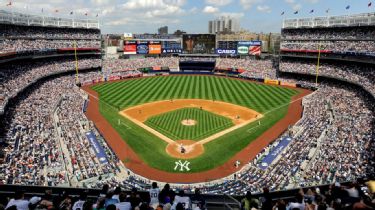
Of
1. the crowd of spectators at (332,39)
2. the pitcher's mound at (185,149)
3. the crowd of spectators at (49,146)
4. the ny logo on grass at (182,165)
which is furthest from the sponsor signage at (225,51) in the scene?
the ny logo on grass at (182,165)

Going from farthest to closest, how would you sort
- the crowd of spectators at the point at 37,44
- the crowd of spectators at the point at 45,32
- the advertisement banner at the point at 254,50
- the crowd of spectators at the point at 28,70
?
the advertisement banner at the point at 254,50, the crowd of spectators at the point at 45,32, the crowd of spectators at the point at 37,44, the crowd of spectators at the point at 28,70

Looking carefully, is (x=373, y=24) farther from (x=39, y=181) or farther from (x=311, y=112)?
(x=39, y=181)

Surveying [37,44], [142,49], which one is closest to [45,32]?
[37,44]

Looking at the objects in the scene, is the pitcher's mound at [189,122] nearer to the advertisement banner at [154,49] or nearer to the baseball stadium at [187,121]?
the baseball stadium at [187,121]

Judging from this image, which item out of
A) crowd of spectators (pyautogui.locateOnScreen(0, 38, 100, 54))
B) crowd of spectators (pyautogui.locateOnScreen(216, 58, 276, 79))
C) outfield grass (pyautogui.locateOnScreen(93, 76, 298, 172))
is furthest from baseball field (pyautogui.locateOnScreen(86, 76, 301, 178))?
crowd of spectators (pyautogui.locateOnScreen(0, 38, 100, 54))

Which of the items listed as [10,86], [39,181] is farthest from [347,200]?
[10,86]

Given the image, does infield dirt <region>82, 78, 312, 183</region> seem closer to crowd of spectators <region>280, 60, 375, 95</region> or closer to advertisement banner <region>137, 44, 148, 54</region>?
crowd of spectators <region>280, 60, 375, 95</region>
